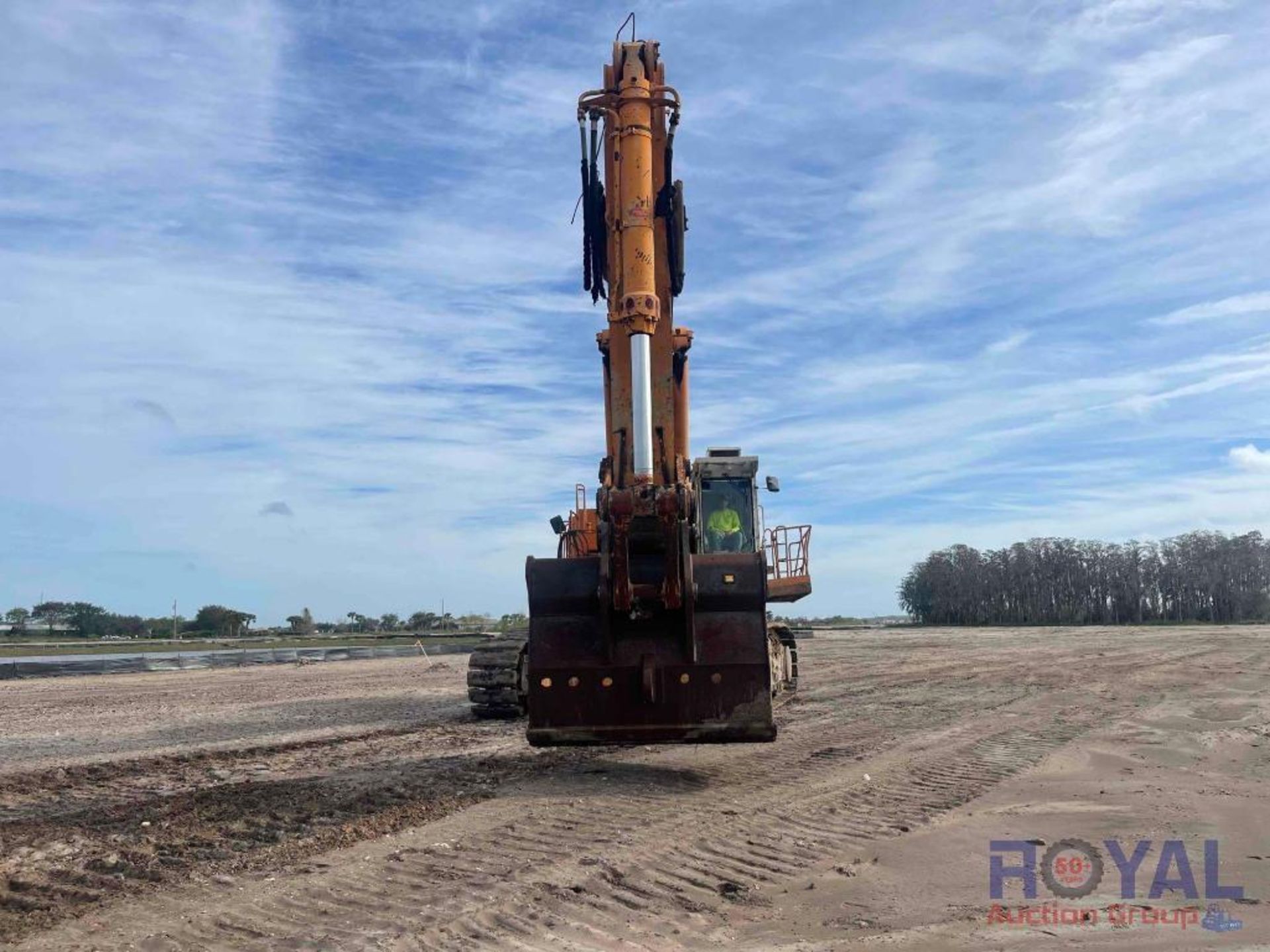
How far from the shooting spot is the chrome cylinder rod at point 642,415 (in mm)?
8977

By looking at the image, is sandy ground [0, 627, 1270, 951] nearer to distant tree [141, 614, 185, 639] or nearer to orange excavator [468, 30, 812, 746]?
orange excavator [468, 30, 812, 746]

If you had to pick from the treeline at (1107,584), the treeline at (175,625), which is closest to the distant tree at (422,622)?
the treeline at (175,625)

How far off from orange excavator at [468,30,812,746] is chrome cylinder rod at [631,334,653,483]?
1 centimetres

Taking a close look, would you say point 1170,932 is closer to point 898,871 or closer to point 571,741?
point 898,871

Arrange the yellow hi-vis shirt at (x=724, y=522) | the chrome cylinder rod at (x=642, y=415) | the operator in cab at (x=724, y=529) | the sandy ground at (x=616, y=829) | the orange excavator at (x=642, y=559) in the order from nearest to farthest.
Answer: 1. the sandy ground at (x=616, y=829)
2. the orange excavator at (x=642, y=559)
3. the chrome cylinder rod at (x=642, y=415)
4. the operator in cab at (x=724, y=529)
5. the yellow hi-vis shirt at (x=724, y=522)

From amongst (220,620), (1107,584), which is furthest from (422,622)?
(1107,584)

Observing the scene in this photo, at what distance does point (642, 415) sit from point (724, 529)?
18.1 ft

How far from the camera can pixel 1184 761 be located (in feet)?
32.4

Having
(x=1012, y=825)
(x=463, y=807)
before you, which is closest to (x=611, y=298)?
(x=463, y=807)

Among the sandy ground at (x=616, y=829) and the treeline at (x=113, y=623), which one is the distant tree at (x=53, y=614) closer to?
the treeline at (x=113, y=623)

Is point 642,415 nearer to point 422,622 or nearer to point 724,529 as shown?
point 724,529

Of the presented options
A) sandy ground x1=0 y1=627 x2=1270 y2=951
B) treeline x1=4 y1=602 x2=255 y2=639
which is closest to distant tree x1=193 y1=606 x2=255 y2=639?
treeline x1=4 y1=602 x2=255 y2=639

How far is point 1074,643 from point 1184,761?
1273 inches

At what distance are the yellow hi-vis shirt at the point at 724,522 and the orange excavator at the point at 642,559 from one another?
11.5 feet
